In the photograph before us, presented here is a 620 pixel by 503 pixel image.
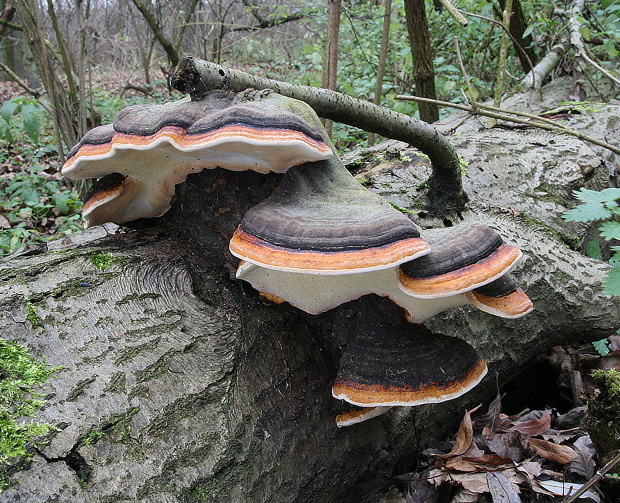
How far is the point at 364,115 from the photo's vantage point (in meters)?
2.45

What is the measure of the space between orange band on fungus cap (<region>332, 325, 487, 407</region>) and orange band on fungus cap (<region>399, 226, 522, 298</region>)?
30 centimetres

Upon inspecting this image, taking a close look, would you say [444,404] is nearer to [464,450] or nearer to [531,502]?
[464,450]

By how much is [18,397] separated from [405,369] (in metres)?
1.17

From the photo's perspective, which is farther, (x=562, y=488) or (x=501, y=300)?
(x=562, y=488)

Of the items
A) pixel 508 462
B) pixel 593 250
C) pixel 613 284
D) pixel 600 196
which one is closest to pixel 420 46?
pixel 593 250

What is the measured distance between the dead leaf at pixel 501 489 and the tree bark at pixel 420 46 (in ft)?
13.5

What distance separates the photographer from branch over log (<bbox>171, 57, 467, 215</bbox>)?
5.76ft

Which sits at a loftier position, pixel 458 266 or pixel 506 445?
pixel 458 266

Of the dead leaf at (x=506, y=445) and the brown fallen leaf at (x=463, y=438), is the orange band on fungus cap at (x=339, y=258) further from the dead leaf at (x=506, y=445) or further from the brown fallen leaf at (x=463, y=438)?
the dead leaf at (x=506, y=445)

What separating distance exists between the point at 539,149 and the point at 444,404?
242 cm

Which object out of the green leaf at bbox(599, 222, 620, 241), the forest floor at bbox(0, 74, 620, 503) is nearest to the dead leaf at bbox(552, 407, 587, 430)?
the forest floor at bbox(0, 74, 620, 503)

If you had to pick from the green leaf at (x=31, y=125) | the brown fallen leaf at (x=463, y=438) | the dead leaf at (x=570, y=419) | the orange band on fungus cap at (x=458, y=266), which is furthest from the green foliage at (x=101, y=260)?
the green leaf at (x=31, y=125)

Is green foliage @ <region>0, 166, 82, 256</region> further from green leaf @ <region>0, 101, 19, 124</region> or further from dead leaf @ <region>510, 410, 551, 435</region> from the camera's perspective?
dead leaf @ <region>510, 410, 551, 435</region>

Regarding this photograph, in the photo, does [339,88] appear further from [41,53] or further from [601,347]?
[601,347]
